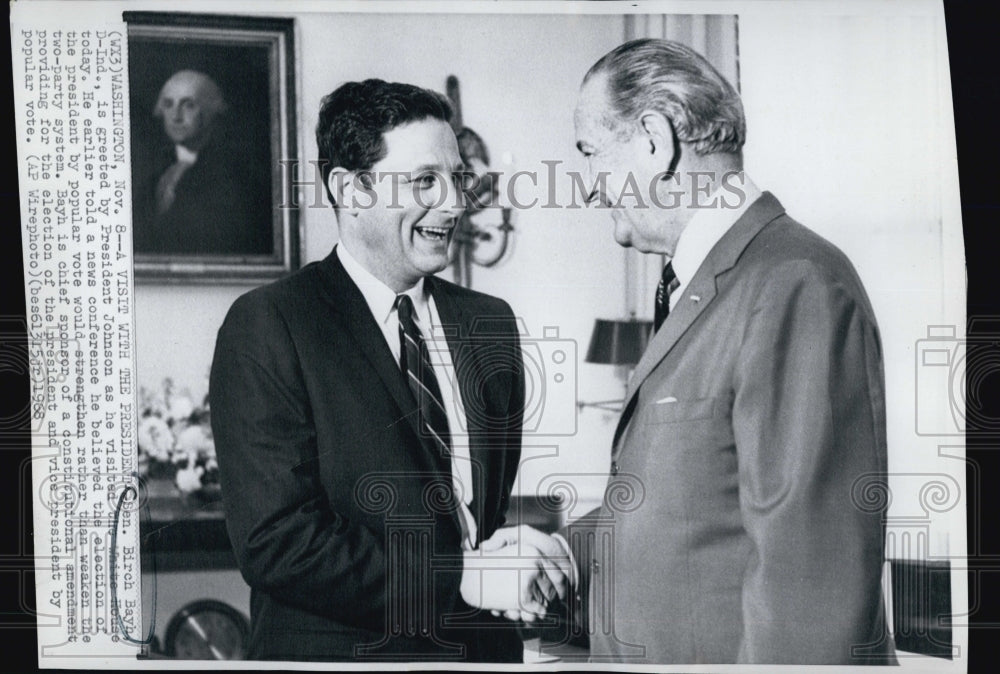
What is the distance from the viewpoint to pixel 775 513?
6.08 ft

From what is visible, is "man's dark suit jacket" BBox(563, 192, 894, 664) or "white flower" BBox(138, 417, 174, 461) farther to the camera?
"white flower" BBox(138, 417, 174, 461)

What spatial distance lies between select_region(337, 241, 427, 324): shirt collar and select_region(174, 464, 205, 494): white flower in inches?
19.8

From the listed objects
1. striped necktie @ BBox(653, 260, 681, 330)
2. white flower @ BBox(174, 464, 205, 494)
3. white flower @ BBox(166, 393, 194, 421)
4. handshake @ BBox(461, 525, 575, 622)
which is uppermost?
striped necktie @ BBox(653, 260, 681, 330)

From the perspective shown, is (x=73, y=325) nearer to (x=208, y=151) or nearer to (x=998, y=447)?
(x=208, y=151)

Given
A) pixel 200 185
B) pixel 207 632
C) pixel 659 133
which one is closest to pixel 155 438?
pixel 207 632

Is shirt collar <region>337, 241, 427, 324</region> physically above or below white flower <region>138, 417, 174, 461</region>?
above

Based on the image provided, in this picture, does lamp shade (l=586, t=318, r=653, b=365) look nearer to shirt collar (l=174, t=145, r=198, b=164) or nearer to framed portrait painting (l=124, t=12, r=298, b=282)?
framed portrait painting (l=124, t=12, r=298, b=282)

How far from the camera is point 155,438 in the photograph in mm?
1999

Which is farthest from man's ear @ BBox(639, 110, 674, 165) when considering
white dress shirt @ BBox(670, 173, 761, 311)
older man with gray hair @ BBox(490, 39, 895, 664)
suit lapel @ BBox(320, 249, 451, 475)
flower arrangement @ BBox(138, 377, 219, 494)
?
flower arrangement @ BBox(138, 377, 219, 494)

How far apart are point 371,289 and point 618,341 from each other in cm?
54

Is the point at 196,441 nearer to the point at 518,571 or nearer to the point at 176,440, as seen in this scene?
the point at 176,440

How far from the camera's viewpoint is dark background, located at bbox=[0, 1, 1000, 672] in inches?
78.9

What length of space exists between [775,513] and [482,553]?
24.0 inches

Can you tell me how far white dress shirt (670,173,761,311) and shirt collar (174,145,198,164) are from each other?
3.44ft
